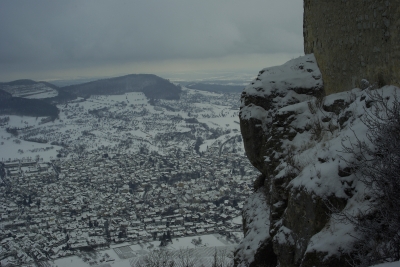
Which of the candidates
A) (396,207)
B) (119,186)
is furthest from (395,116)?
(119,186)

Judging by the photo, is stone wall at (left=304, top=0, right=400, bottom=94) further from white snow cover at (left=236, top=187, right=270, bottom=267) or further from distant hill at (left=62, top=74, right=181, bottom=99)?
distant hill at (left=62, top=74, right=181, bottom=99)

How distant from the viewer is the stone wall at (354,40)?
16.3ft

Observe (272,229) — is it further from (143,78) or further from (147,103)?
(143,78)

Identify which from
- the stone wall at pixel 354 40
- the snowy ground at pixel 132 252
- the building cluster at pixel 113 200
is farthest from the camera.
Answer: the building cluster at pixel 113 200

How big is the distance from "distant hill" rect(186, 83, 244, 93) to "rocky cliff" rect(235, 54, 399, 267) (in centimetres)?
6677

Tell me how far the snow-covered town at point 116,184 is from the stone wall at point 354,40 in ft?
39.2

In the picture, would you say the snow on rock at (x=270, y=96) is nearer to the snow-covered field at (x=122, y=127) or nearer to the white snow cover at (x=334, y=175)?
the white snow cover at (x=334, y=175)

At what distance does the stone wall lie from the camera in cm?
498

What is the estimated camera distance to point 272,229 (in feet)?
18.2

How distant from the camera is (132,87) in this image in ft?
321

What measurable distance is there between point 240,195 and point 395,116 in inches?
917

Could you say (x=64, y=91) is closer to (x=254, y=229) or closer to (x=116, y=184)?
(x=116, y=184)

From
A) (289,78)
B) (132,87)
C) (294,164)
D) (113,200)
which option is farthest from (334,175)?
(132,87)

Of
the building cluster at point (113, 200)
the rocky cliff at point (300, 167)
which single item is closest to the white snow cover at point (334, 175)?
the rocky cliff at point (300, 167)
